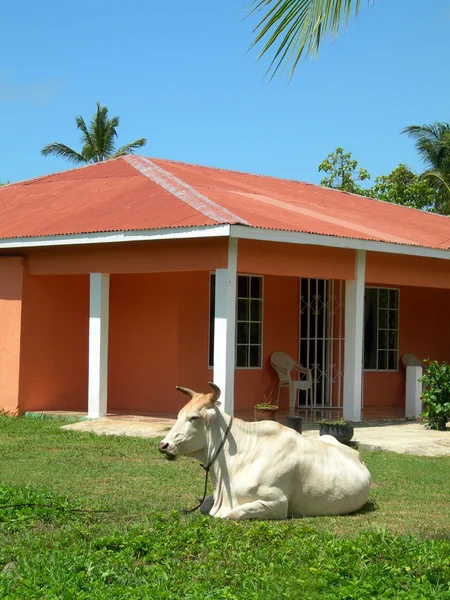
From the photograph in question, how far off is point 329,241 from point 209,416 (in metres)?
6.17

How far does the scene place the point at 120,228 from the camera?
1298cm

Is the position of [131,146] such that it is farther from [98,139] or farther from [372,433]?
[372,433]

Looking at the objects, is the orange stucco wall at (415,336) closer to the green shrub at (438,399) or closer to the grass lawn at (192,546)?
the green shrub at (438,399)

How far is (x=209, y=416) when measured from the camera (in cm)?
721

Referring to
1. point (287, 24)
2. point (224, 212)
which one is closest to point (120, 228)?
point (224, 212)

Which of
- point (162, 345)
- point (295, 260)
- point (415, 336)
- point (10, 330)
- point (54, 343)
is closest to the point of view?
point (295, 260)

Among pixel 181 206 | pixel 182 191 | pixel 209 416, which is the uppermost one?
pixel 182 191

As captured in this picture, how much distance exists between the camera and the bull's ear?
720 cm

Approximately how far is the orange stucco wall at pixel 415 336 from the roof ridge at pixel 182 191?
201 inches

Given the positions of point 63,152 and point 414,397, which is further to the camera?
point 63,152

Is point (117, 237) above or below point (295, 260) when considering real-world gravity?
above

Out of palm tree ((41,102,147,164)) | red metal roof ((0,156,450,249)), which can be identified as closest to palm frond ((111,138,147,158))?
palm tree ((41,102,147,164))

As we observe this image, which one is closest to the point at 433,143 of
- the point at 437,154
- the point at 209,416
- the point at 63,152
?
the point at 437,154

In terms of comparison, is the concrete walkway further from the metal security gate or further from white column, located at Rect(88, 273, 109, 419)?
the metal security gate
